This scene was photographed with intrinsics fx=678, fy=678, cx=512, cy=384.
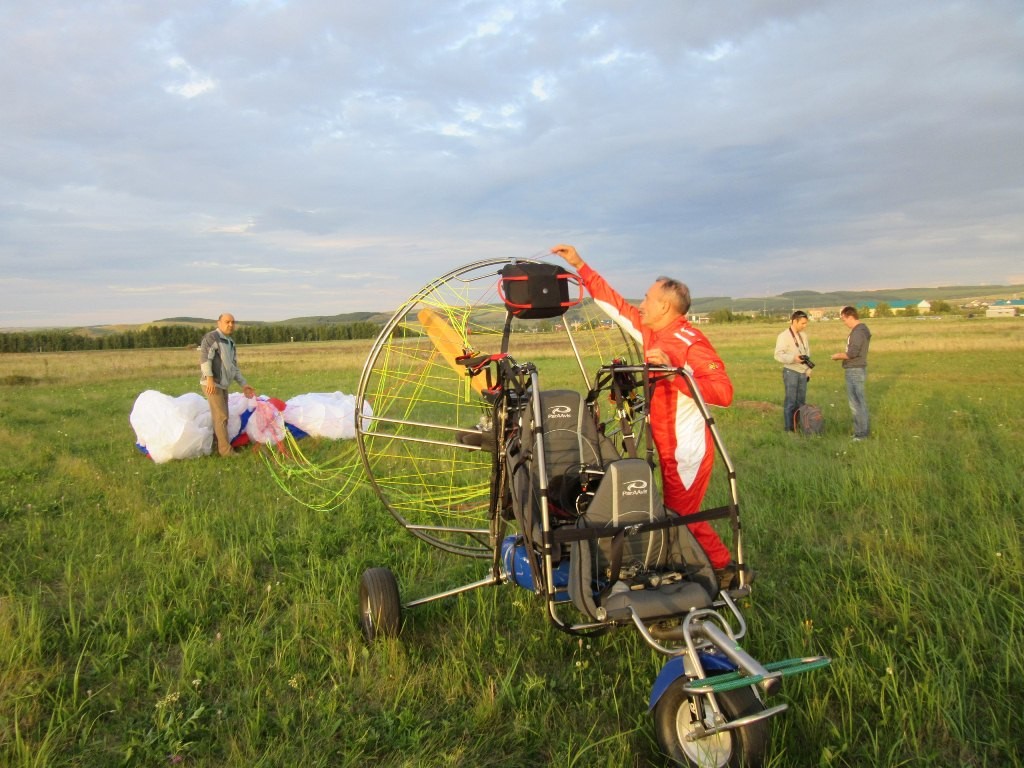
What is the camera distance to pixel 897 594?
14.0 ft

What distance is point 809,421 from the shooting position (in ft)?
36.1

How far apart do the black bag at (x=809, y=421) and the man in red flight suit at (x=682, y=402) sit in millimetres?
7570

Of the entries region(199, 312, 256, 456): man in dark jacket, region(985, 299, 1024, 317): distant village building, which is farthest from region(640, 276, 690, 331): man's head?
region(985, 299, 1024, 317): distant village building

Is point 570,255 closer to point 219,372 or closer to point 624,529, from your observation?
point 624,529

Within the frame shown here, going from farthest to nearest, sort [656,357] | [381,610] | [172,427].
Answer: [172,427] → [381,610] → [656,357]

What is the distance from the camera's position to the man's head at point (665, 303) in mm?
4324

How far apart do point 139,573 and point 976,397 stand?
54.4 feet

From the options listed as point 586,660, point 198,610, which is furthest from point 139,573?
point 586,660

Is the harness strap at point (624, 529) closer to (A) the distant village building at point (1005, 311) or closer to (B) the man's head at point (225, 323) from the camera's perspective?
(B) the man's head at point (225, 323)

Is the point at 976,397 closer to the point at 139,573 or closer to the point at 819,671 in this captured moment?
the point at 819,671

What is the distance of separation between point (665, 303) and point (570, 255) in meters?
0.82

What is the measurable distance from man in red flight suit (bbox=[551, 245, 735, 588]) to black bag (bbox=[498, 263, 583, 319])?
1.87 ft

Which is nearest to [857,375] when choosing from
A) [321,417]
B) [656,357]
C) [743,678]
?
[656,357]

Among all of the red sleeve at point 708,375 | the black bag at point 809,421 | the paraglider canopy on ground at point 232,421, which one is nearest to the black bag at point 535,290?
the red sleeve at point 708,375
